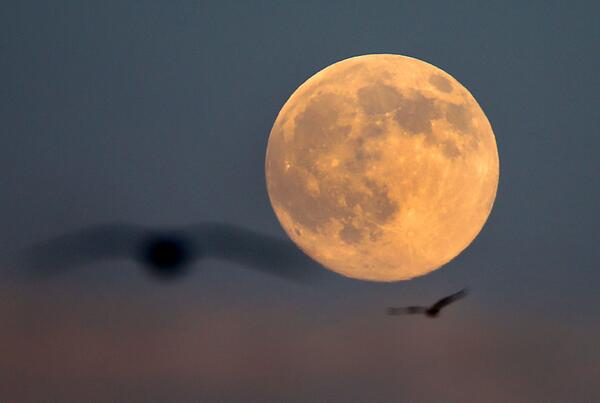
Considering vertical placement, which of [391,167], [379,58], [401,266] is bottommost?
[401,266]

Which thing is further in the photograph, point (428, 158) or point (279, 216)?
point (279, 216)

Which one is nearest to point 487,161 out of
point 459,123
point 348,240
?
point 459,123

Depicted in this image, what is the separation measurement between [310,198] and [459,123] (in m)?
2.55

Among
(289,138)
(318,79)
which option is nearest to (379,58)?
(318,79)

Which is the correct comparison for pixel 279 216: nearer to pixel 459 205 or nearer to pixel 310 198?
pixel 310 198

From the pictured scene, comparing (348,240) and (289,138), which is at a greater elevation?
(289,138)

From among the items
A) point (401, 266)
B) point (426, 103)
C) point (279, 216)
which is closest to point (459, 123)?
point (426, 103)

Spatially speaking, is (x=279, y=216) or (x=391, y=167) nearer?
(x=391, y=167)

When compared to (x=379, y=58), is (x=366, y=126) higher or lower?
lower

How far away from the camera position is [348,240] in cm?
1088

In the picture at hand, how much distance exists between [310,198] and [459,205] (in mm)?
2279

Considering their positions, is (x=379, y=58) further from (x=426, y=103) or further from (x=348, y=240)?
(x=348, y=240)

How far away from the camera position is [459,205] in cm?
1100

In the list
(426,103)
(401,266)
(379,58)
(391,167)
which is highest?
(379,58)
